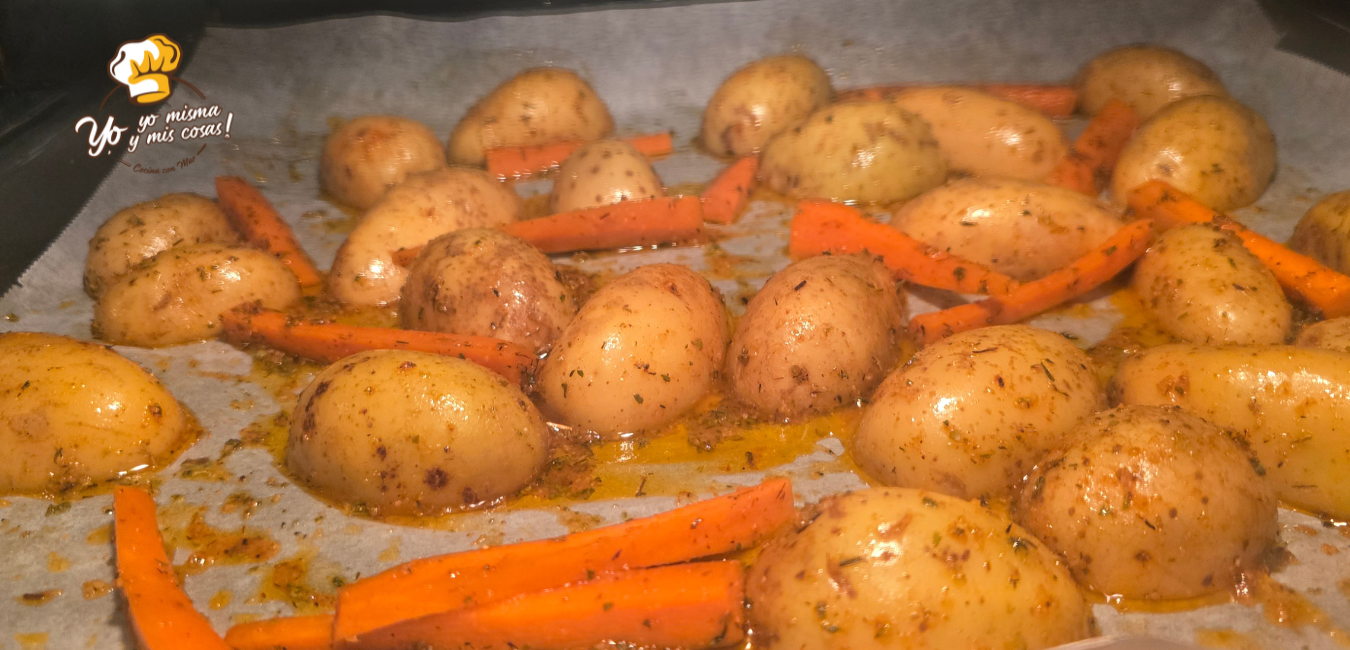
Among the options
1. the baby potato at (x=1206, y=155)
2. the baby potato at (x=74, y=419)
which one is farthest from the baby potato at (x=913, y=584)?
the baby potato at (x=1206, y=155)

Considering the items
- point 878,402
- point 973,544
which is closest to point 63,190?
point 878,402

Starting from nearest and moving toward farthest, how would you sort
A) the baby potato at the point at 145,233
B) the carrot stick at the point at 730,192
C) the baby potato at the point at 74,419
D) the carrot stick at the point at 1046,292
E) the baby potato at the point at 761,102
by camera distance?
the baby potato at the point at 74,419, the carrot stick at the point at 1046,292, the baby potato at the point at 145,233, the carrot stick at the point at 730,192, the baby potato at the point at 761,102

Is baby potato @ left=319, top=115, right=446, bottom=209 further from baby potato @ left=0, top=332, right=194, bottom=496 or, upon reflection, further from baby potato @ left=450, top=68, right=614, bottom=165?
baby potato @ left=0, top=332, right=194, bottom=496

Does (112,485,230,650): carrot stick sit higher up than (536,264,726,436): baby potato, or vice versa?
(536,264,726,436): baby potato

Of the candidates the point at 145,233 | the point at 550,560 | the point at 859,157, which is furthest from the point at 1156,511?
the point at 145,233

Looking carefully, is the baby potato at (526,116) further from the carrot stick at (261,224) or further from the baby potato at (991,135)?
the baby potato at (991,135)

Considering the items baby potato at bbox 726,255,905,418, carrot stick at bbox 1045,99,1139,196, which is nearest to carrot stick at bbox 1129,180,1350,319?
carrot stick at bbox 1045,99,1139,196
